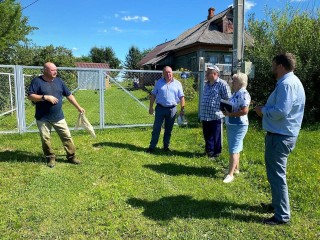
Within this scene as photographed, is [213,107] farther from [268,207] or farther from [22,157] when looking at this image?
[22,157]

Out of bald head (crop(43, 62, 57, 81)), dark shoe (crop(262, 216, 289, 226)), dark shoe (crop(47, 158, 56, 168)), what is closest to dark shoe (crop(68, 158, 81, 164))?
dark shoe (crop(47, 158, 56, 168))

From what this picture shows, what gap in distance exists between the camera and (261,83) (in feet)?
35.2

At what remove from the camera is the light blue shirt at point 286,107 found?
3414 millimetres

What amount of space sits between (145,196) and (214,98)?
8.22 feet

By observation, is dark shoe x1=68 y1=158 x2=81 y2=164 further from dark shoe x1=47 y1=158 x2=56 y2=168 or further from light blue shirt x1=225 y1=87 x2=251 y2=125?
light blue shirt x1=225 y1=87 x2=251 y2=125

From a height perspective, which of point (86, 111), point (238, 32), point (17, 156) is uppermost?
point (238, 32)

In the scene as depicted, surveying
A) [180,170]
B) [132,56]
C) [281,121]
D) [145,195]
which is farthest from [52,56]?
[132,56]

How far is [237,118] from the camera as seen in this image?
16.2 ft

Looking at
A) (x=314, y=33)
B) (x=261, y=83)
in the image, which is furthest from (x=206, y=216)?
(x=314, y=33)

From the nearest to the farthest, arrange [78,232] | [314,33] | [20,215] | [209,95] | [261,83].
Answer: [78,232]
[20,215]
[209,95]
[314,33]
[261,83]

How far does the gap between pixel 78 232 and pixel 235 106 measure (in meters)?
2.80

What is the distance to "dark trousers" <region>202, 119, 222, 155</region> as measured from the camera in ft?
20.5

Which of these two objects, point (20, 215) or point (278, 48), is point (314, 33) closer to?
point (278, 48)

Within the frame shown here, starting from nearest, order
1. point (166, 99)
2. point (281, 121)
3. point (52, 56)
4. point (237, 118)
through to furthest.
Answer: point (281, 121)
point (237, 118)
point (166, 99)
point (52, 56)
